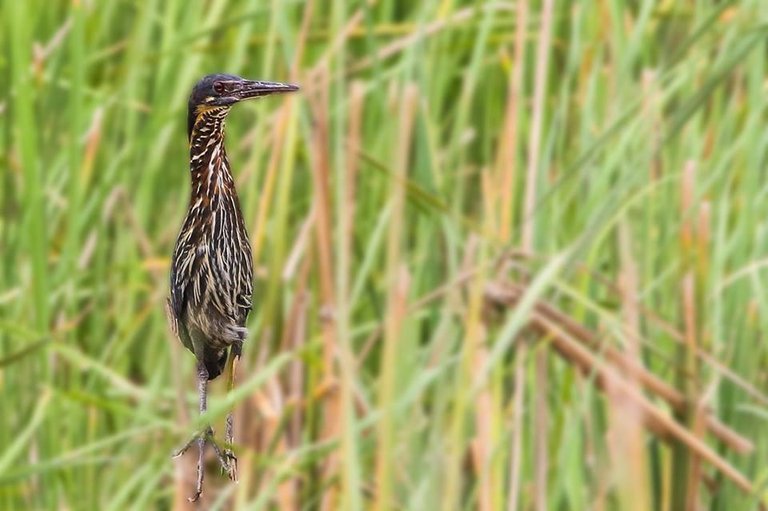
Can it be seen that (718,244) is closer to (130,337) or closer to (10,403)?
(130,337)

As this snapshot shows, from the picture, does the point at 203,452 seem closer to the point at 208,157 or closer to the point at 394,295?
the point at 208,157

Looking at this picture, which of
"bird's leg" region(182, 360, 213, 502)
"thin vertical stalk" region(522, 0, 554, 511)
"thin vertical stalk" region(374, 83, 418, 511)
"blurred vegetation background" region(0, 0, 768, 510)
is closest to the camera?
"bird's leg" region(182, 360, 213, 502)

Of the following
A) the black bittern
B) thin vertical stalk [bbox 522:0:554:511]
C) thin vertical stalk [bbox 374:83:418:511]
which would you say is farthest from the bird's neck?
thin vertical stalk [bbox 522:0:554:511]

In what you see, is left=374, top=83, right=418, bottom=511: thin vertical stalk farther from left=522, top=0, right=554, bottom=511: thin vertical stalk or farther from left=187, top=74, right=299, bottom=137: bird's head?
left=187, top=74, right=299, bottom=137: bird's head

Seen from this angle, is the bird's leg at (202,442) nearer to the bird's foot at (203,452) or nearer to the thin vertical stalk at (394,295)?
the bird's foot at (203,452)

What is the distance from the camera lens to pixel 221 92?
0.49 metres

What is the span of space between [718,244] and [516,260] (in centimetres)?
42

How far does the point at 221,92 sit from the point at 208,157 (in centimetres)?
3

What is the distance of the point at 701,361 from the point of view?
2.35 m

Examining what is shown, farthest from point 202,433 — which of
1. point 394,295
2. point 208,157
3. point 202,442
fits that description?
point 394,295

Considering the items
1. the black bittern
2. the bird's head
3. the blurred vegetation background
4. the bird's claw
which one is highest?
the bird's head

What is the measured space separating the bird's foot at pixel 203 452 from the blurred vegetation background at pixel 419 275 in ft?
4.16

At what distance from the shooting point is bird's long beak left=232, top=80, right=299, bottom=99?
474 mm

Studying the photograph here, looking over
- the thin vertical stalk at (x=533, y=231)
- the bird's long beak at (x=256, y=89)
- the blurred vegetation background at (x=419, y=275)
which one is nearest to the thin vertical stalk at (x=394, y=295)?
the blurred vegetation background at (x=419, y=275)
